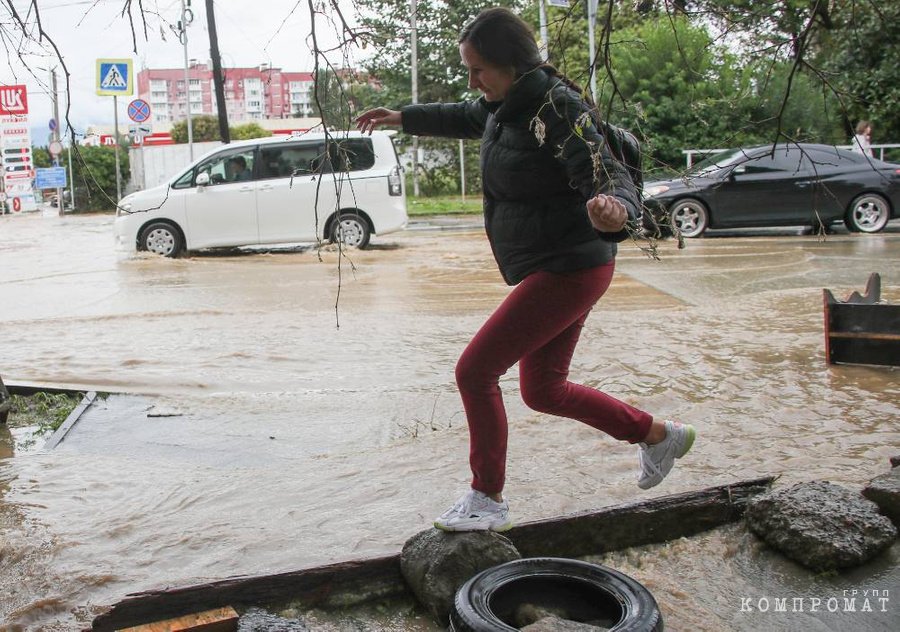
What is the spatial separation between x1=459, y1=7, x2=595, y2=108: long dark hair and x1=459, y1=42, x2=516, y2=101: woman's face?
2cm

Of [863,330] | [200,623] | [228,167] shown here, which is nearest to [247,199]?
[228,167]

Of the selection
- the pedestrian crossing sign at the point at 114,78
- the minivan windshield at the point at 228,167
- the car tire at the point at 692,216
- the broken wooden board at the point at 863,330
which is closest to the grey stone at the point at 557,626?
Answer: the broken wooden board at the point at 863,330

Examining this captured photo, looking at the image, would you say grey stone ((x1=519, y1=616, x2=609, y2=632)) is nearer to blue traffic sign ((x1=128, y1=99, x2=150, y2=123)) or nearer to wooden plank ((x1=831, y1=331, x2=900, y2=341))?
wooden plank ((x1=831, y1=331, x2=900, y2=341))

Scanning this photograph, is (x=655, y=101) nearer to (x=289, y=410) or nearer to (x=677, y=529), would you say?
(x=289, y=410)

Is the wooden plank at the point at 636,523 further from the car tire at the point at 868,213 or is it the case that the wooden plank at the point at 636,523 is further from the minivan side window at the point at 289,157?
the car tire at the point at 868,213

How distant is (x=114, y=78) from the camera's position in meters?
22.6

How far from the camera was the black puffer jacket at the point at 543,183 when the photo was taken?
2881 mm

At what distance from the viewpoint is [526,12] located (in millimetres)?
28156

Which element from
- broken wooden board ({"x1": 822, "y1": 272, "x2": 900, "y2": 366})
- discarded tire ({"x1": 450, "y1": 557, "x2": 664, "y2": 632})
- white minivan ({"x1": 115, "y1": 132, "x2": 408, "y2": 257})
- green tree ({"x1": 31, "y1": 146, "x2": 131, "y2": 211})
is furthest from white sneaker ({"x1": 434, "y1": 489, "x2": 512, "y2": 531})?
green tree ({"x1": 31, "y1": 146, "x2": 131, "y2": 211})

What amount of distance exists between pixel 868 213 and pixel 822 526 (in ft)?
45.0

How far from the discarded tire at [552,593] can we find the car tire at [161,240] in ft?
42.6

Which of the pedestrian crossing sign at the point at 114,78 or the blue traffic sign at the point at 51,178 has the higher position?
the pedestrian crossing sign at the point at 114,78

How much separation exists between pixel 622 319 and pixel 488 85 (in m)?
5.78

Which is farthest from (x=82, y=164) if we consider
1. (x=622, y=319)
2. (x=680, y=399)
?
(x=622, y=319)
